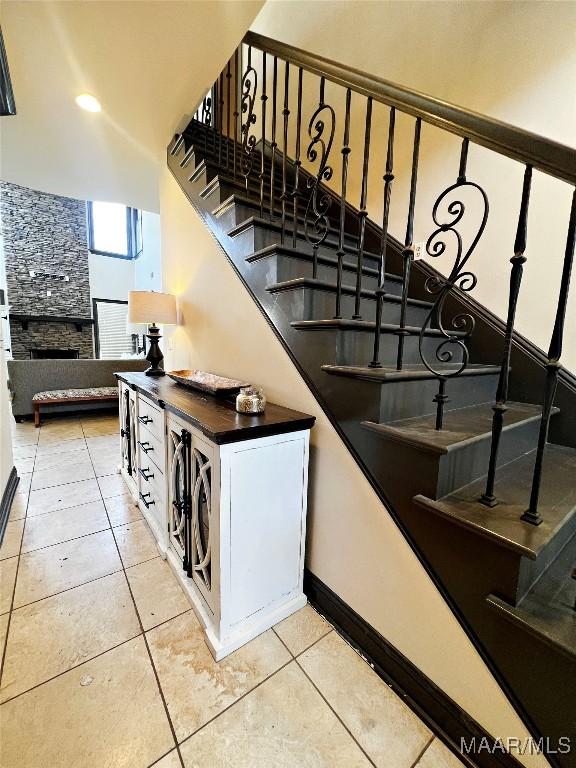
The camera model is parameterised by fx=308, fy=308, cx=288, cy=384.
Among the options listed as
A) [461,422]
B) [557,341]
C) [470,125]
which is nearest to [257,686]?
[461,422]

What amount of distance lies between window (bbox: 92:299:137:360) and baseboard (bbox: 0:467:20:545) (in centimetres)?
651

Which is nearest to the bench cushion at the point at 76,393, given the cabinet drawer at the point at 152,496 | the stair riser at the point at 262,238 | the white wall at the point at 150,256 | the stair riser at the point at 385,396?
the cabinet drawer at the point at 152,496

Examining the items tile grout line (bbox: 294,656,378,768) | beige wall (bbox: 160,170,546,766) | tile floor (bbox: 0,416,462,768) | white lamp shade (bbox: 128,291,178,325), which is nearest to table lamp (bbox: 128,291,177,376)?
white lamp shade (bbox: 128,291,178,325)

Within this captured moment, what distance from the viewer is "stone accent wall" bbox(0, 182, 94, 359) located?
23.4ft

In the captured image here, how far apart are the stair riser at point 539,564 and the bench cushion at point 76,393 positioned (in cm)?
450

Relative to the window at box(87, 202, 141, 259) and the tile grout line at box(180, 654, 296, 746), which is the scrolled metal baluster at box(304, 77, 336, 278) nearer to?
the tile grout line at box(180, 654, 296, 746)

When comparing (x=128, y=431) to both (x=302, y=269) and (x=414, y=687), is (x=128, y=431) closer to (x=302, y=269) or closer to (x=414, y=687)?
(x=302, y=269)

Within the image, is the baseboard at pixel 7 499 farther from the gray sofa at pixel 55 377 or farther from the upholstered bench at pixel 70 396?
the gray sofa at pixel 55 377

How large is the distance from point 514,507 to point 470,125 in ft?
3.35

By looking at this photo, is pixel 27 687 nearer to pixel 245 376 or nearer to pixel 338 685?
pixel 338 685

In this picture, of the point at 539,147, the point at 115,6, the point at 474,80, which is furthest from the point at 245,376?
the point at 474,80

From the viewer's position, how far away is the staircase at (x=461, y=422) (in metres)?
0.72

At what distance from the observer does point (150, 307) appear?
2.29 m

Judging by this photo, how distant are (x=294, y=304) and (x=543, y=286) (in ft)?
4.32
